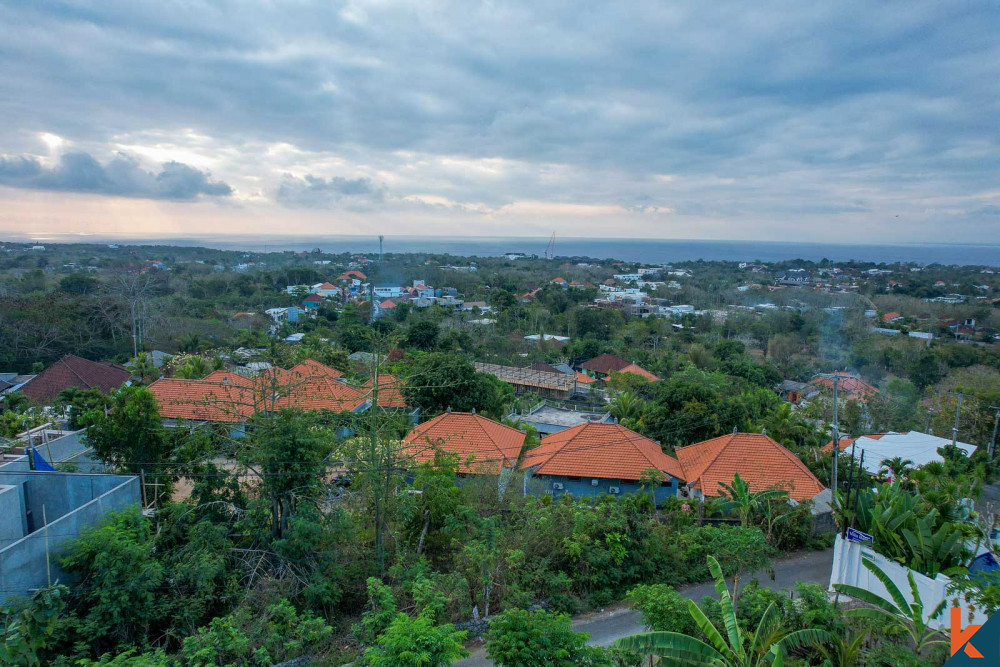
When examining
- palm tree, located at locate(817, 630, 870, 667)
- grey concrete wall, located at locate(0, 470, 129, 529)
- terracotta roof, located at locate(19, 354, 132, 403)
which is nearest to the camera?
palm tree, located at locate(817, 630, 870, 667)

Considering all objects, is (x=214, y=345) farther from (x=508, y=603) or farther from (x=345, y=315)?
(x=508, y=603)

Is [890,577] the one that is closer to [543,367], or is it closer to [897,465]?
[897,465]

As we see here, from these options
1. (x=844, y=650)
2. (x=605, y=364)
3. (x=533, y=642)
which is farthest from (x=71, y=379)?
(x=844, y=650)

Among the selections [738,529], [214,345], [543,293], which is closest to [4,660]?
[738,529]

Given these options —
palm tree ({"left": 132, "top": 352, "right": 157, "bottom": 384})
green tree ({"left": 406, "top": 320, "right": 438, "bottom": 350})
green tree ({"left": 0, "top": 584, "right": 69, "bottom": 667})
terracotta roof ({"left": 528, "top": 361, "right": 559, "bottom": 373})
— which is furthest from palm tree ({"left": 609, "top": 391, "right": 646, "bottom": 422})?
palm tree ({"left": 132, "top": 352, "right": 157, "bottom": 384})

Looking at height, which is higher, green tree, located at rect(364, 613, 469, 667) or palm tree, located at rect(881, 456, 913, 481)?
green tree, located at rect(364, 613, 469, 667)

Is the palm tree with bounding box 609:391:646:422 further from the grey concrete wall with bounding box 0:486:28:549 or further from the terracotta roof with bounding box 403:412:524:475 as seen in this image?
→ the grey concrete wall with bounding box 0:486:28:549
